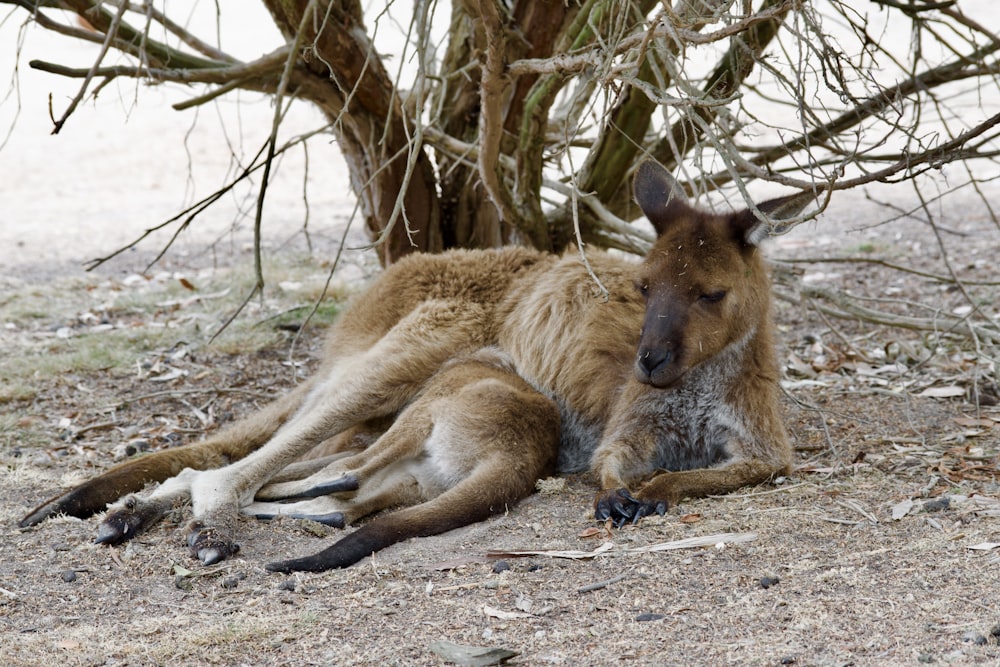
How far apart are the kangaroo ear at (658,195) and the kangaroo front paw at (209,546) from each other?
234 cm

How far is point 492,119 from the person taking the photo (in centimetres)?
480

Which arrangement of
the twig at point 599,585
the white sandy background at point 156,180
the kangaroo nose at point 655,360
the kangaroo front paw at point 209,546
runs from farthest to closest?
the white sandy background at point 156,180
the kangaroo nose at point 655,360
the kangaroo front paw at point 209,546
the twig at point 599,585

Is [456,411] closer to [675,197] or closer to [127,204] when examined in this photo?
[675,197]

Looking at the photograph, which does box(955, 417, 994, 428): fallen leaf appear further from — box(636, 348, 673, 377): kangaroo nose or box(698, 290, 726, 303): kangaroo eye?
box(636, 348, 673, 377): kangaroo nose

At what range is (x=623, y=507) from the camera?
4160mm

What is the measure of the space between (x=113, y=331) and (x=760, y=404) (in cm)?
510

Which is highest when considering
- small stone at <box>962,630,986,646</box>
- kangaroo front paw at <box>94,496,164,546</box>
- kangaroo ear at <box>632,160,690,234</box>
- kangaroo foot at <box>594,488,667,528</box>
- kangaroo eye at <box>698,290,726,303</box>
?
kangaroo ear at <box>632,160,690,234</box>

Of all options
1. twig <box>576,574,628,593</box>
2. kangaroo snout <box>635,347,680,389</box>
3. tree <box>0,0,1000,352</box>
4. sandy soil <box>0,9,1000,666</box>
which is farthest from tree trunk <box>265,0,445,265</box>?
twig <box>576,574,628,593</box>

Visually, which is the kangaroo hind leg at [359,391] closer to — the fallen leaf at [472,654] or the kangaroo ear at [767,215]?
the kangaroo ear at [767,215]

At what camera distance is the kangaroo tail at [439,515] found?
3.81 metres

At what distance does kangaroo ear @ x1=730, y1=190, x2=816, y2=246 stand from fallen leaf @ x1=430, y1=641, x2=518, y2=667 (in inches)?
86.2

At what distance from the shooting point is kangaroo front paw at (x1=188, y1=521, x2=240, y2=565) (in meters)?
3.96

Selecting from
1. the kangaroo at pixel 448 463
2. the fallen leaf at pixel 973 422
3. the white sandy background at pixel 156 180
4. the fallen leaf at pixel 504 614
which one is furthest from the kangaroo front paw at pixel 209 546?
the white sandy background at pixel 156 180

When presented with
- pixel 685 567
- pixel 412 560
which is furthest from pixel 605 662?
pixel 412 560
